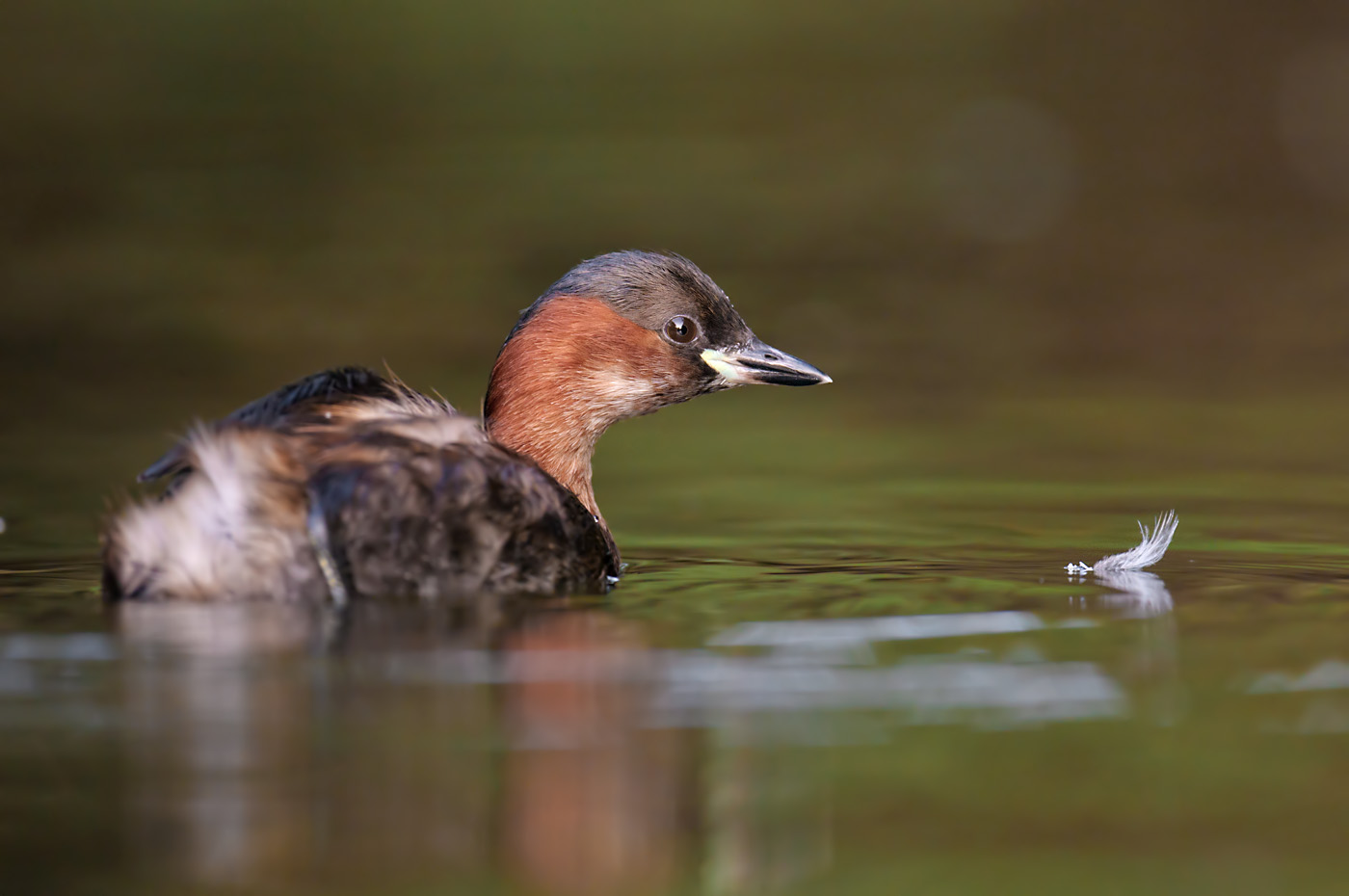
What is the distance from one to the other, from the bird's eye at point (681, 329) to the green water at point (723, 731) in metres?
0.72

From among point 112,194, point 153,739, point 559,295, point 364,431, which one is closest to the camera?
point 153,739

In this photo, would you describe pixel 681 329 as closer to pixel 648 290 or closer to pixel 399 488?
pixel 648 290

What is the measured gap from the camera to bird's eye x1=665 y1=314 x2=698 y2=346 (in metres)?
6.79

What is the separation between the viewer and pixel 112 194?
14.8 m

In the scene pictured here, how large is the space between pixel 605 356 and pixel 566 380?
17 cm

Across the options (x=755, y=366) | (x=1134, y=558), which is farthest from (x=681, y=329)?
(x=1134, y=558)

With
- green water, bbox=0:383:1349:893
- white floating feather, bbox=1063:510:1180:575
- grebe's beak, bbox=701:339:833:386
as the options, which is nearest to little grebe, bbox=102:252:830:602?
green water, bbox=0:383:1349:893

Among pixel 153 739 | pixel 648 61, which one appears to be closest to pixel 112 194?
pixel 648 61

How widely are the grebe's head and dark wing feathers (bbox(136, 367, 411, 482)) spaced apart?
504mm

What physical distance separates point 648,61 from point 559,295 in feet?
38.9

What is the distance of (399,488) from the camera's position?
18.1 feet

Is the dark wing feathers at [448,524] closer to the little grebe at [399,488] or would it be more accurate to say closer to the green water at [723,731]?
the little grebe at [399,488]

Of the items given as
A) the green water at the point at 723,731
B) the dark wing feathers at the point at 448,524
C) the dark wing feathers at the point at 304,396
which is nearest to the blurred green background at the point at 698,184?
A: the dark wing feathers at the point at 304,396

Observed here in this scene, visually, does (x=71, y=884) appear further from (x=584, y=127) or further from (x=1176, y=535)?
(x=584, y=127)
